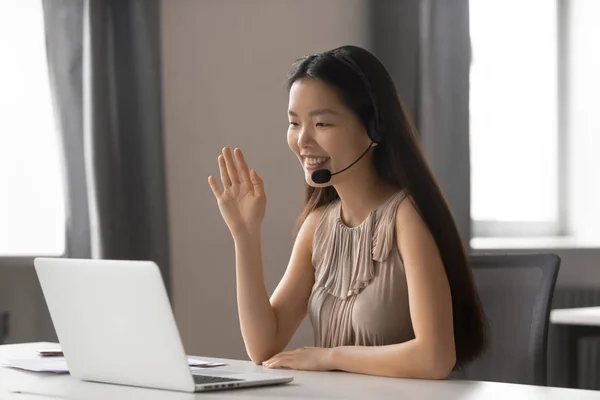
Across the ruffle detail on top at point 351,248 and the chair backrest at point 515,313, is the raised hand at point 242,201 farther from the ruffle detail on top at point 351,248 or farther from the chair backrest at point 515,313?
the chair backrest at point 515,313

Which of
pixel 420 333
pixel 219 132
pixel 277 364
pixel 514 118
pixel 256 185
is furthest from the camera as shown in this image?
pixel 514 118

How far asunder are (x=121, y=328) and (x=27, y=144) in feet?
6.57

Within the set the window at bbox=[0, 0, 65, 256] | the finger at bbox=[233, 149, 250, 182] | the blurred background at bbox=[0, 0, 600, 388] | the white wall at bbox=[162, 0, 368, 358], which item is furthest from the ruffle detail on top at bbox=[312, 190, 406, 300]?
the white wall at bbox=[162, 0, 368, 358]

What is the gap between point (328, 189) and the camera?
203cm

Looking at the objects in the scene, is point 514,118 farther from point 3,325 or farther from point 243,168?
point 243,168

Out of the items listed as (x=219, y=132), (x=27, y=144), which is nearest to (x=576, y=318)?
(x=219, y=132)

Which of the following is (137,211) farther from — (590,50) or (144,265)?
(590,50)

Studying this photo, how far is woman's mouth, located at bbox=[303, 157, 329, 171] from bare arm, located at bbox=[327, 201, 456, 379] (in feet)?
0.66

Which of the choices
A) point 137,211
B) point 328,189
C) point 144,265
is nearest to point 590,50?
point 137,211

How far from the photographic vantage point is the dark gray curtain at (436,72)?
13.6 feet

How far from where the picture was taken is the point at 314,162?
1.80 m

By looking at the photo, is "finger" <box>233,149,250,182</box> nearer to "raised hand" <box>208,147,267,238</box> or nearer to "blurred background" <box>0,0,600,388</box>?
"raised hand" <box>208,147,267,238</box>

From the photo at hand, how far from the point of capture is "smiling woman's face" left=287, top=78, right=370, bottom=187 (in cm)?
179

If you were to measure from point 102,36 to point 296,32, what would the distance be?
97 cm
